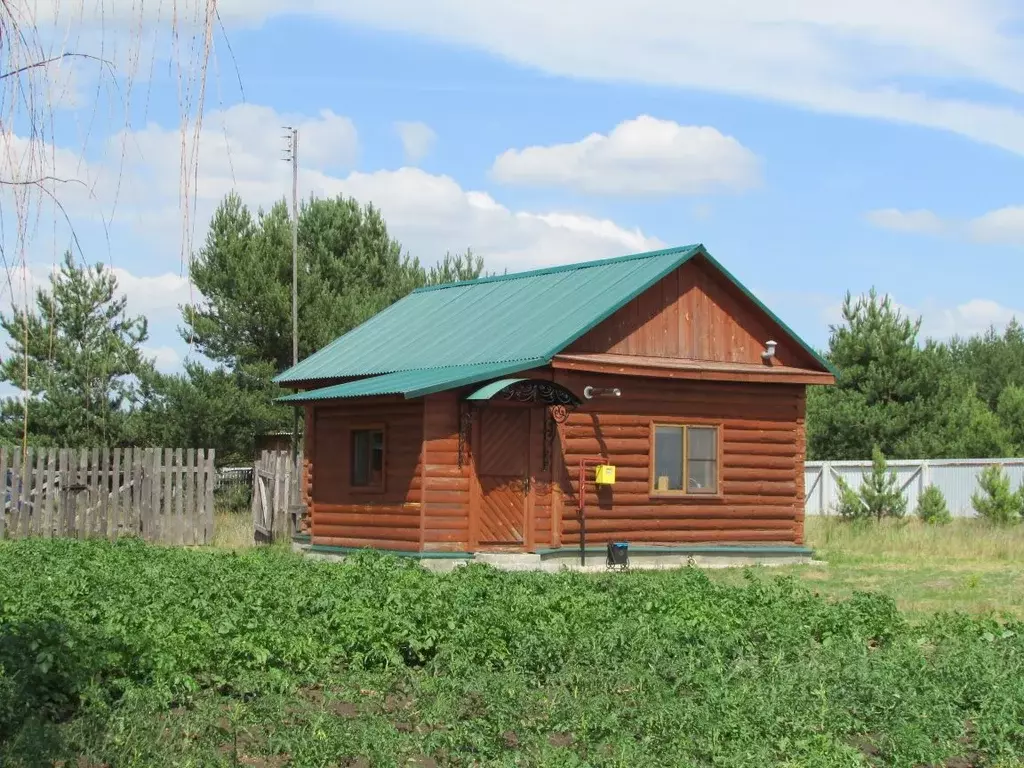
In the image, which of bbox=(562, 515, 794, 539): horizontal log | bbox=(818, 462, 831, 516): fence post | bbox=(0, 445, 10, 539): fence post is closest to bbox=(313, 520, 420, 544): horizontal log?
bbox=(562, 515, 794, 539): horizontal log

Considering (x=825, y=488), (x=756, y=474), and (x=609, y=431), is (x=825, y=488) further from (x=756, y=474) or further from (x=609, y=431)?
(x=609, y=431)

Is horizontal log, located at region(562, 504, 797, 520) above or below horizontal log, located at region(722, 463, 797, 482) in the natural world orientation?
below

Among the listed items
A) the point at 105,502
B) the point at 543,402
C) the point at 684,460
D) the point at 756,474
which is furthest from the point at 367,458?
the point at 756,474

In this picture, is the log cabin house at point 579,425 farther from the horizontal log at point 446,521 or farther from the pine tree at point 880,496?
the pine tree at point 880,496

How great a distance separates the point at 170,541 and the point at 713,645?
17087 millimetres

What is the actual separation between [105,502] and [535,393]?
386 inches

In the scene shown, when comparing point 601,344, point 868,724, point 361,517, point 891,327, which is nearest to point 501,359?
point 601,344

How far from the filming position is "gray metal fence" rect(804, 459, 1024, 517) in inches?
1513

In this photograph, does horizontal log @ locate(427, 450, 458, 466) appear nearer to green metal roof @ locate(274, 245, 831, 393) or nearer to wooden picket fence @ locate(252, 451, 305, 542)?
green metal roof @ locate(274, 245, 831, 393)

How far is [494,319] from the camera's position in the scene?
24.6m

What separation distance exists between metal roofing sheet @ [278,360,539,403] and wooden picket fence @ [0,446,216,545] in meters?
3.99

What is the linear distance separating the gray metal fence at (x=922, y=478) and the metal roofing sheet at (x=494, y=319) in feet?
48.7

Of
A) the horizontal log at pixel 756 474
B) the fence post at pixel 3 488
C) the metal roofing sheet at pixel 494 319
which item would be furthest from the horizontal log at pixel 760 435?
the fence post at pixel 3 488

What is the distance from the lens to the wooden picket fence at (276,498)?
27234mm
